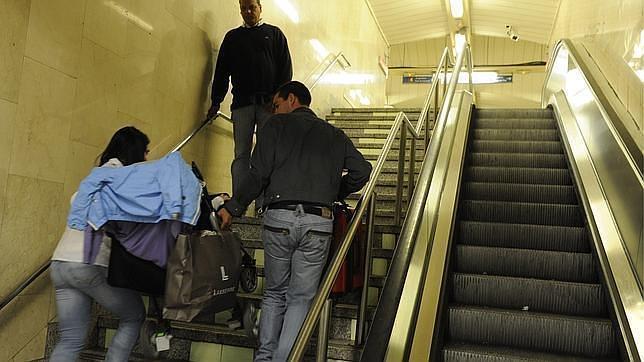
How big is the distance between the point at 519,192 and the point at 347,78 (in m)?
5.55

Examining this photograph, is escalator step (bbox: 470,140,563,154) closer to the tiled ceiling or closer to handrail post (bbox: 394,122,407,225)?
handrail post (bbox: 394,122,407,225)

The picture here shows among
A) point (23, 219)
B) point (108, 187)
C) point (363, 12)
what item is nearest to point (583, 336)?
point (108, 187)

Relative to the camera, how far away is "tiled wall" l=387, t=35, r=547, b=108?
14.1 meters

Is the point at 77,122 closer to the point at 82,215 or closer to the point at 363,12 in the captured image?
the point at 82,215

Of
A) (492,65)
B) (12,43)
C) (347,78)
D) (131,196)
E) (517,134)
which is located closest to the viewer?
(131,196)

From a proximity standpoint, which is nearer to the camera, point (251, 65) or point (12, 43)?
point (12, 43)

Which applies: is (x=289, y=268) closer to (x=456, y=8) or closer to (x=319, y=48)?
(x=319, y=48)

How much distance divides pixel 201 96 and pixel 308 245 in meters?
2.54

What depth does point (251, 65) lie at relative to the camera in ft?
14.1

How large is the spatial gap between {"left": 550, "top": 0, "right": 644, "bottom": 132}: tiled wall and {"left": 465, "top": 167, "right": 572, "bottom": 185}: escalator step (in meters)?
0.85

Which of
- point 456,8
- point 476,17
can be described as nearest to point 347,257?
point 456,8

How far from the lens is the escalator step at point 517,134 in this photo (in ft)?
17.7

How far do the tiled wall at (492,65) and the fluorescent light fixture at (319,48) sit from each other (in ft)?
22.9

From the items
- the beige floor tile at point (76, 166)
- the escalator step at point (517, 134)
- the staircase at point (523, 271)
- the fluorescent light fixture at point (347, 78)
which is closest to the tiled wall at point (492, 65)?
the fluorescent light fixture at point (347, 78)
